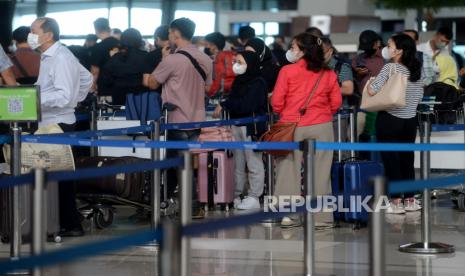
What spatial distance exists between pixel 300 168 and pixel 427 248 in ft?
5.47

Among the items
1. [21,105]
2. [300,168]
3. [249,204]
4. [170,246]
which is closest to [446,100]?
[249,204]

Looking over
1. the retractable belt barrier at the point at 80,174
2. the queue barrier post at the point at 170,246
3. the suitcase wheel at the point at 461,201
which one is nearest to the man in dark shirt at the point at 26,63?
the suitcase wheel at the point at 461,201

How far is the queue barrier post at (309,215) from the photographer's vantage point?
7934 mm

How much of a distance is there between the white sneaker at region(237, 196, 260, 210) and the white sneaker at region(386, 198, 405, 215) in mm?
1312

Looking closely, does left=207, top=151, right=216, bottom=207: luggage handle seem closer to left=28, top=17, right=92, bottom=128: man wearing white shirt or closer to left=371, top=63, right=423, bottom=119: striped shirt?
left=371, top=63, right=423, bottom=119: striped shirt

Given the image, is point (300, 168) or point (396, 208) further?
point (396, 208)

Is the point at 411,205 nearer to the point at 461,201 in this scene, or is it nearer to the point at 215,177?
the point at 461,201

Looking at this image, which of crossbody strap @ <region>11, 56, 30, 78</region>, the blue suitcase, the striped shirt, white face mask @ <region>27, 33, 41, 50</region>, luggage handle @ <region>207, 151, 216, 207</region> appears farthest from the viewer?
crossbody strap @ <region>11, 56, 30, 78</region>

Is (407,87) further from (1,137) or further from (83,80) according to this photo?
(1,137)

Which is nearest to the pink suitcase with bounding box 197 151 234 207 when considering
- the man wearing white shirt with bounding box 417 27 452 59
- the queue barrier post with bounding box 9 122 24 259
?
the queue barrier post with bounding box 9 122 24 259

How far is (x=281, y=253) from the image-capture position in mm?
9461

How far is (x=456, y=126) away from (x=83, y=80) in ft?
11.5

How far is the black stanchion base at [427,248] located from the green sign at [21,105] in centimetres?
294

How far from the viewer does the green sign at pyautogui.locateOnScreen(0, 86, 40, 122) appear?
8.83 metres
